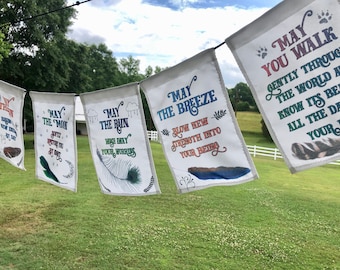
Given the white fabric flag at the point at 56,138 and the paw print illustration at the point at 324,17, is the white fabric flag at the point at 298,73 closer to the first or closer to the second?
the paw print illustration at the point at 324,17

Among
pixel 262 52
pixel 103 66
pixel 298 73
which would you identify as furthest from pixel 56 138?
pixel 103 66

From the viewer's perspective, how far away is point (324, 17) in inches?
72.9

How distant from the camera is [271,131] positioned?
6.96ft

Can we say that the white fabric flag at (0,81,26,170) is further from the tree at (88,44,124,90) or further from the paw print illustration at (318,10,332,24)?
the tree at (88,44,124,90)

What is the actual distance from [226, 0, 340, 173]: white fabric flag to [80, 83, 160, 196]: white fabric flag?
1.10 meters

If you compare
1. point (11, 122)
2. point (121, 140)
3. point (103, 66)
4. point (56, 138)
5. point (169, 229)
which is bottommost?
point (169, 229)

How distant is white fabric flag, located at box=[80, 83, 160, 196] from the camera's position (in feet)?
9.74

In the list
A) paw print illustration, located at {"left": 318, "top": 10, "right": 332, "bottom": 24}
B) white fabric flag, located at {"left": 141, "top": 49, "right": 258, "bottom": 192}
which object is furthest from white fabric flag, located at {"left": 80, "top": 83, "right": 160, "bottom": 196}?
paw print illustration, located at {"left": 318, "top": 10, "right": 332, "bottom": 24}

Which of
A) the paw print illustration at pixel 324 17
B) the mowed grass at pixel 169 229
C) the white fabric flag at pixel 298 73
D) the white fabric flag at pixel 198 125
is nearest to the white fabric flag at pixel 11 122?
the mowed grass at pixel 169 229

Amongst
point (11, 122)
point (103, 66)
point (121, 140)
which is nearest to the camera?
point (121, 140)

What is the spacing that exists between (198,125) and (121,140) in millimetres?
880

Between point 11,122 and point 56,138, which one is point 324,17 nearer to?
point 56,138

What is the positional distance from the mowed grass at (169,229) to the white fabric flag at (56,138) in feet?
4.10

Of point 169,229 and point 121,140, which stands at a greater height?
point 121,140
